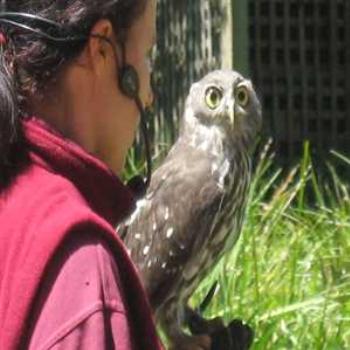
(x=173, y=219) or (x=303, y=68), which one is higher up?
(x=173, y=219)

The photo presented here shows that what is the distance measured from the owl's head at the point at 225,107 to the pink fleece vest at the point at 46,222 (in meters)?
3.26

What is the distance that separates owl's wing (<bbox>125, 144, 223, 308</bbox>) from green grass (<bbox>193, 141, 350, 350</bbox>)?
3.08 feet

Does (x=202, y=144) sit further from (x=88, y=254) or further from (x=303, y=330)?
(x=88, y=254)

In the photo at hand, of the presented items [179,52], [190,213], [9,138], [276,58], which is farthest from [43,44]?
[276,58]

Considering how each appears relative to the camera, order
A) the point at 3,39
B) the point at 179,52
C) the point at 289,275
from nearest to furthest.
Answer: the point at 3,39 < the point at 289,275 < the point at 179,52

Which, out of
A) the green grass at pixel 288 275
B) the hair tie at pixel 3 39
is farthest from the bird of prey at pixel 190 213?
the hair tie at pixel 3 39

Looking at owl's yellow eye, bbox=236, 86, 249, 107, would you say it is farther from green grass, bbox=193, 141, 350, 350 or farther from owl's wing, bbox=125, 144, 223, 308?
green grass, bbox=193, 141, 350, 350

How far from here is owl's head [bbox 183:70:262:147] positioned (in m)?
5.83

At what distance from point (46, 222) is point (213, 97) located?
3693 millimetres

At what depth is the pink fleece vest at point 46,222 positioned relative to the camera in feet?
7.77

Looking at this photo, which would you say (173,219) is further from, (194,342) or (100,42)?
(100,42)

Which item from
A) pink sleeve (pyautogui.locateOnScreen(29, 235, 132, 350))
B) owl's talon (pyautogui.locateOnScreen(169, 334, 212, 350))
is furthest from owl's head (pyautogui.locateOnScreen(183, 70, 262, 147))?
pink sleeve (pyautogui.locateOnScreen(29, 235, 132, 350))

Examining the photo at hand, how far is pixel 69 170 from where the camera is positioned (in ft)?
8.20

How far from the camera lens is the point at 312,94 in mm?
11062
